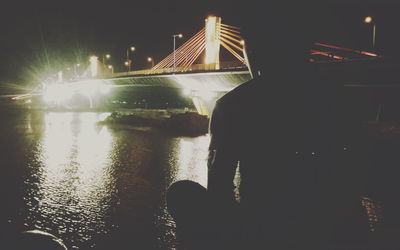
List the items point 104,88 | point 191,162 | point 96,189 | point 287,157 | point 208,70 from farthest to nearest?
point 104,88
point 208,70
point 191,162
point 96,189
point 287,157

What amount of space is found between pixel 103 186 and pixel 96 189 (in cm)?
22

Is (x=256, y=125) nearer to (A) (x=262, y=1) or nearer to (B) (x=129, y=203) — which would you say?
(A) (x=262, y=1)

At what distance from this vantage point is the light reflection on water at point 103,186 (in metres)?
4.37

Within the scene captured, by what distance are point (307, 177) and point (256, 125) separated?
0.26 m

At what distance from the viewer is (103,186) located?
6.44 m

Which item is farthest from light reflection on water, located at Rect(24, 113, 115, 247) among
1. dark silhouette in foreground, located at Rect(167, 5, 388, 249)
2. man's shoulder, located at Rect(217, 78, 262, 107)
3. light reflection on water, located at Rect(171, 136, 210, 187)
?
man's shoulder, located at Rect(217, 78, 262, 107)

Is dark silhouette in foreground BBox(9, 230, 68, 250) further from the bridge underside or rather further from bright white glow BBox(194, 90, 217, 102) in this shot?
bright white glow BBox(194, 90, 217, 102)

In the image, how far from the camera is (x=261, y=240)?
3.48 ft

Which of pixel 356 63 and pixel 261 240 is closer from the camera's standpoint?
pixel 261 240

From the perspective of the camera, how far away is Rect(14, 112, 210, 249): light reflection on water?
437cm

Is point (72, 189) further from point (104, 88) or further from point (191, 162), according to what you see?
point (104, 88)

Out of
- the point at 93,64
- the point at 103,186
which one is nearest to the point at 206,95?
the point at 103,186

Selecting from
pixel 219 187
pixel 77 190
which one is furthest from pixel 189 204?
pixel 77 190

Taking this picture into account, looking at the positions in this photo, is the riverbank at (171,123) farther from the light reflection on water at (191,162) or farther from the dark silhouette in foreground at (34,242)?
the dark silhouette in foreground at (34,242)
